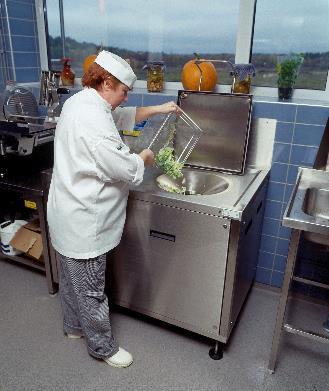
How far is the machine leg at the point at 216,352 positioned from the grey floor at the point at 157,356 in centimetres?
2

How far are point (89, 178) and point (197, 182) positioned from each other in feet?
2.27

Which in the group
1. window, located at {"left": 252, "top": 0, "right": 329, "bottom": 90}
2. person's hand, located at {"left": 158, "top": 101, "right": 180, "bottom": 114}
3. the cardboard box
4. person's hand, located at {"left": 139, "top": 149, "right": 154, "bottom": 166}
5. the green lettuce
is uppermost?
window, located at {"left": 252, "top": 0, "right": 329, "bottom": 90}

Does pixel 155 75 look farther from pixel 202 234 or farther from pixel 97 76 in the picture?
pixel 202 234

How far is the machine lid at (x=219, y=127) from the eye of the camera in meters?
1.76

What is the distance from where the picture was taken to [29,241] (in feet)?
6.92

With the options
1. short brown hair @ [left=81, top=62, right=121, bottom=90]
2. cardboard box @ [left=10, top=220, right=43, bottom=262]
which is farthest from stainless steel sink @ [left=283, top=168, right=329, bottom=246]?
cardboard box @ [left=10, top=220, right=43, bottom=262]

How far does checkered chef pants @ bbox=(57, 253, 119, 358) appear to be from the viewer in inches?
56.8

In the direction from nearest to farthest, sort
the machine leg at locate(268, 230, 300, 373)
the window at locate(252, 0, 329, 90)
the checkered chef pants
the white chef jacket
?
the white chef jacket → the machine leg at locate(268, 230, 300, 373) → the checkered chef pants → the window at locate(252, 0, 329, 90)

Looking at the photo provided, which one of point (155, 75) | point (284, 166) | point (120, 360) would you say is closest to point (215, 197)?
point (284, 166)

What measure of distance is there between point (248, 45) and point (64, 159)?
1.29 m

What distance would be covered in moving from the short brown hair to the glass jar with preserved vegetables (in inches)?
33.5

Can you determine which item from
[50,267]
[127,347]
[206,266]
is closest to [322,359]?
[206,266]

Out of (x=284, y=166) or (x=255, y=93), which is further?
(x=255, y=93)

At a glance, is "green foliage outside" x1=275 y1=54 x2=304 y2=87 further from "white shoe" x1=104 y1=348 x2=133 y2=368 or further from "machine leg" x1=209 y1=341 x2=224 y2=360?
"white shoe" x1=104 y1=348 x2=133 y2=368
